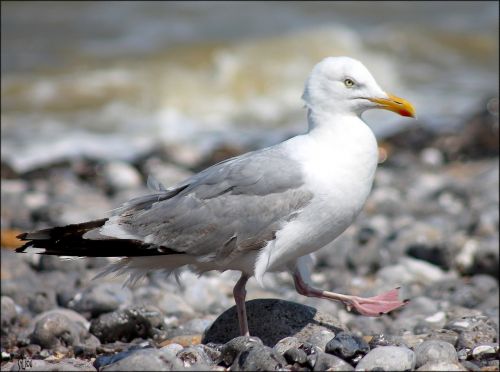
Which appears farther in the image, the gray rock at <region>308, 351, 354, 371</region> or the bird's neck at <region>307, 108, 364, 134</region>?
the bird's neck at <region>307, 108, 364, 134</region>

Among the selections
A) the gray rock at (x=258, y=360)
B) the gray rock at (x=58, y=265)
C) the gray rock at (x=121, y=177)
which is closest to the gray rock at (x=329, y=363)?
the gray rock at (x=258, y=360)

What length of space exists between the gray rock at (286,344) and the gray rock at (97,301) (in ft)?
6.15

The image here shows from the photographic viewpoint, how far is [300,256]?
188 inches

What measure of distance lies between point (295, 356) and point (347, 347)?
0.88ft

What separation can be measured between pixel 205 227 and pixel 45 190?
18.4 feet

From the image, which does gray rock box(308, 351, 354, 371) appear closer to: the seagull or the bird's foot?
the seagull

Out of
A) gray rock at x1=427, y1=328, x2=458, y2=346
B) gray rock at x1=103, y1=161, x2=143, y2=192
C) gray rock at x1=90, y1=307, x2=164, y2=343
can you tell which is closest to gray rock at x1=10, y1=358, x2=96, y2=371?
gray rock at x1=90, y1=307, x2=164, y2=343

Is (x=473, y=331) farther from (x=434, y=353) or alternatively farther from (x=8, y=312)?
(x=8, y=312)

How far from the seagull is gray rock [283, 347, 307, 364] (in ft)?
2.13

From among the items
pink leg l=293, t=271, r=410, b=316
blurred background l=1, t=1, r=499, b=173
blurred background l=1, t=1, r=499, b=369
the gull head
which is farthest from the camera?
blurred background l=1, t=1, r=499, b=173

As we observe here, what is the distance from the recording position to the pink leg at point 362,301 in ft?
16.3

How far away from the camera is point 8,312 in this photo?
231 inches

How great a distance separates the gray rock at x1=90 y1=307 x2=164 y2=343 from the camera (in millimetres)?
5406

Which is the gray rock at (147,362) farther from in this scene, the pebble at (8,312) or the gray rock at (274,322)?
the pebble at (8,312)
